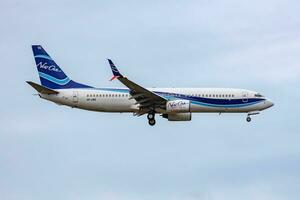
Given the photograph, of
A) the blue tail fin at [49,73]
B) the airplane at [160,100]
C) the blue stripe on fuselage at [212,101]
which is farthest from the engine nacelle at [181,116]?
the blue tail fin at [49,73]

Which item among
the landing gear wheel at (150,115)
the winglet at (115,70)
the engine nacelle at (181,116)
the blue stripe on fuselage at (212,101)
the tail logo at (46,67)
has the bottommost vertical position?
the engine nacelle at (181,116)

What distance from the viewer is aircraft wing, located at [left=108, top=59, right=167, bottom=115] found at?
82.6 meters

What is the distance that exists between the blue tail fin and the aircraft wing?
577cm

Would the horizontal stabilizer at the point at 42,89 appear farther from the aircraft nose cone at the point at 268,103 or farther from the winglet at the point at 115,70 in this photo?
the aircraft nose cone at the point at 268,103

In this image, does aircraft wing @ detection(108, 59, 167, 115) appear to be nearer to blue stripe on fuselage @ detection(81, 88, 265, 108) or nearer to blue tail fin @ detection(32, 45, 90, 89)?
blue stripe on fuselage @ detection(81, 88, 265, 108)

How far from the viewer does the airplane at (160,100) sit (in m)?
84.8

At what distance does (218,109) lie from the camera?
280 feet

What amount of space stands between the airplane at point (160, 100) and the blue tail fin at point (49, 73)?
341mm

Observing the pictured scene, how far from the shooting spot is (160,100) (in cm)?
8481

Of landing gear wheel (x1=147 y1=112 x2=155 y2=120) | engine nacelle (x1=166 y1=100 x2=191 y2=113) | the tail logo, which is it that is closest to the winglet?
engine nacelle (x1=166 y1=100 x2=191 y2=113)

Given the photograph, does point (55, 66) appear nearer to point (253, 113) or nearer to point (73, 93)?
point (73, 93)

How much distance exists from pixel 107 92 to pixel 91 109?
2.25 meters

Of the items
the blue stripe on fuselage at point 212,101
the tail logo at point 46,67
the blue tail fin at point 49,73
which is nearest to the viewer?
the blue stripe on fuselage at point 212,101

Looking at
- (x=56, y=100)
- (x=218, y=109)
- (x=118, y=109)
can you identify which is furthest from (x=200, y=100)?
(x=56, y=100)
